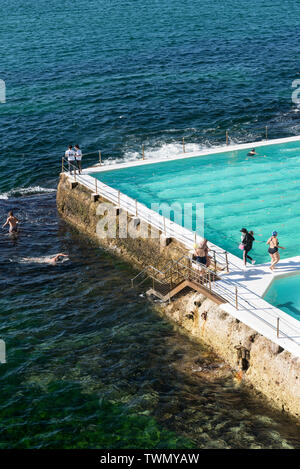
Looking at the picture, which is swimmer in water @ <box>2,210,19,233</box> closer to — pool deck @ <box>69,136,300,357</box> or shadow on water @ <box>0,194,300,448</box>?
shadow on water @ <box>0,194,300,448</box>

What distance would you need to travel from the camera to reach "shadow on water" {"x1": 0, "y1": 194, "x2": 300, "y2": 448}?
19.4 metres

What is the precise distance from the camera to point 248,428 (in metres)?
19.4

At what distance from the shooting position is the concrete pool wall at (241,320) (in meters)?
20.0

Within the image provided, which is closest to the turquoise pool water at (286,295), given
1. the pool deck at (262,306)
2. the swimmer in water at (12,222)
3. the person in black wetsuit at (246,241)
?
the pool deck at (262,306)

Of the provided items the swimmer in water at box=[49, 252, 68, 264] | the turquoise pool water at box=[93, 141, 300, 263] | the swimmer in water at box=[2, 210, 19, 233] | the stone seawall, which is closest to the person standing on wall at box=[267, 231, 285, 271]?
the turquoise pool water at box=[93, 141, 300, 263]

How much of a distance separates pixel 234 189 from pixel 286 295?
10.8 metres

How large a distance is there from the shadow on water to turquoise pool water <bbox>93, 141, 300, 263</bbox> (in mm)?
5099

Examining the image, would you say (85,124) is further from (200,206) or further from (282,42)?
(282,42)

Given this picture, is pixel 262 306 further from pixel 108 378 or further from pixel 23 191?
pixel 23 191

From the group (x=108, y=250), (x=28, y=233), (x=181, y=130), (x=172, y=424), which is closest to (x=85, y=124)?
(x=181, y=130)

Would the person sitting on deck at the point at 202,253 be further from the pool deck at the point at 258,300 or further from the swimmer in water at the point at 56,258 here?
the swimmer in water at the point at 56,258

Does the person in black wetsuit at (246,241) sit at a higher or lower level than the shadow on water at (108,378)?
higher

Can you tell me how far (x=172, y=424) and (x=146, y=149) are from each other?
89.8 feet

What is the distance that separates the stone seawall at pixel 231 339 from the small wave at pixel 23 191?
1167 centimetres
